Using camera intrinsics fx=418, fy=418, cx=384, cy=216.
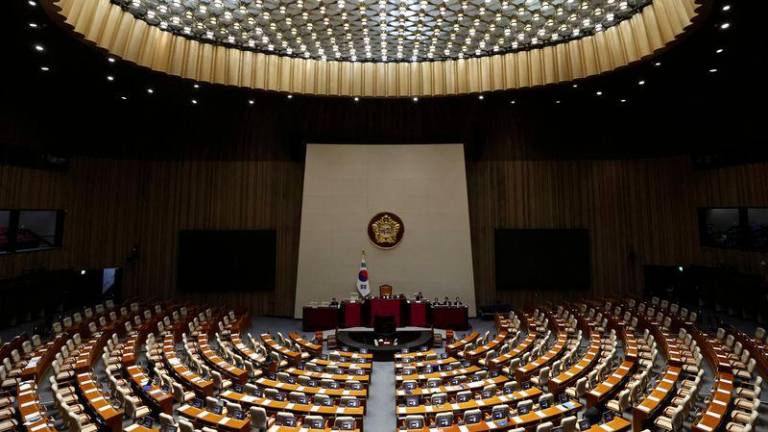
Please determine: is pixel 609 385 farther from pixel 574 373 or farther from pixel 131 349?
pixel 131 349

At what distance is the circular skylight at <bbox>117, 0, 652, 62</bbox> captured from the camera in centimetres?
1232

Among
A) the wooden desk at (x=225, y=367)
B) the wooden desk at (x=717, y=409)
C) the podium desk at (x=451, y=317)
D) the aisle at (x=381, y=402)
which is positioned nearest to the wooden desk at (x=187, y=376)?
the wooden desk at (x=225, y=367)


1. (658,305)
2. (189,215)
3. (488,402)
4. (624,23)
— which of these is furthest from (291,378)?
(658,305)

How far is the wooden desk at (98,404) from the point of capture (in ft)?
25.8

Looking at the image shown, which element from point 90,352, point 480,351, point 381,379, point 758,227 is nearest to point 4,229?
point 90,352

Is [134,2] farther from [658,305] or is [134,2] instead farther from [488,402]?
[658,305]

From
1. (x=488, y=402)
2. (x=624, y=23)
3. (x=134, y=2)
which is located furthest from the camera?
(x=624, y=23)

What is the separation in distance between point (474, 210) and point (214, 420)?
52.3ft

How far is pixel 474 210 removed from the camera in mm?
21266

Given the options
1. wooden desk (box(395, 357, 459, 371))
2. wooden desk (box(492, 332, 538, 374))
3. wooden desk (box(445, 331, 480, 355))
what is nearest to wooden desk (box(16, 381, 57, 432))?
wooden desk (box(395, 357, 459, 371))

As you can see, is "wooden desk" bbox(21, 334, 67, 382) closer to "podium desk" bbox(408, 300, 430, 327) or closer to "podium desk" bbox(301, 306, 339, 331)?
"podium desk" bbox(301, 306, 339, 331)

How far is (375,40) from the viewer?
1498cm

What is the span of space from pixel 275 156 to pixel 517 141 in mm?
12282

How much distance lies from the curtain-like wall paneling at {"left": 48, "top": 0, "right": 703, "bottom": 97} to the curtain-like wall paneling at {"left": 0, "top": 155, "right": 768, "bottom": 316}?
18.4 ft
